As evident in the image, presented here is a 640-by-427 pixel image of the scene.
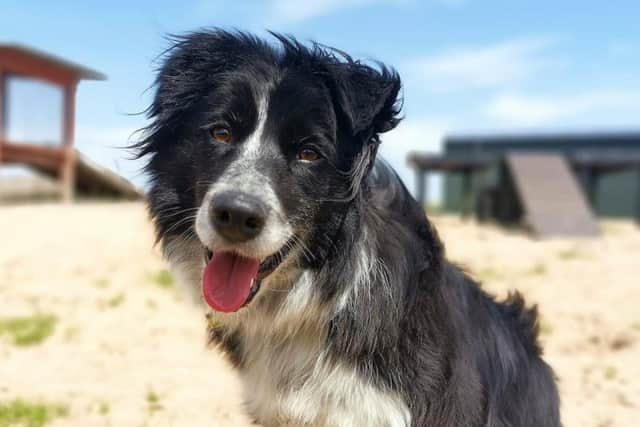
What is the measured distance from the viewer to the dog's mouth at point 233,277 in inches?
113

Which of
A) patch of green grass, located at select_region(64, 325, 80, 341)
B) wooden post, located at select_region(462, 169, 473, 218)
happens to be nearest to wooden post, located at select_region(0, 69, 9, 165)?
patch of green grass, located at select_region(64, 325, 80, 341)

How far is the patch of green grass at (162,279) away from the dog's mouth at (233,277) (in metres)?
5.73

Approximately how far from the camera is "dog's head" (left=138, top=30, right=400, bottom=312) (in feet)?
9.16

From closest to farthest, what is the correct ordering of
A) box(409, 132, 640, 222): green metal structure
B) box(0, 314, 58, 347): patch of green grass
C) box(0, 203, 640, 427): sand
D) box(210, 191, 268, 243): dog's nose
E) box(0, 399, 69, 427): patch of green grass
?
box(210, 191, 268, 243): dog's nose → box(0, 399, 69, 427): patch of green grass → box(0, 203, 640, 427): sand → box(0, 314, 58, 347): patch of green grass → box(409, 132, 640, 222): green metal structure

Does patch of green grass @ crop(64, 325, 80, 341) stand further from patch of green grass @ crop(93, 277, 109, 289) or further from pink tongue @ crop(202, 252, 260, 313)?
pink tongue @ crop(202, 252, 260, 313)

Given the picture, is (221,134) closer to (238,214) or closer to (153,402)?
(238,214)

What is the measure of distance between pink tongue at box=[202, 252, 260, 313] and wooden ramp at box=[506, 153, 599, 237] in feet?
38.3

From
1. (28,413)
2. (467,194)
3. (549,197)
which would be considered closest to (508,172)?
(549,197)

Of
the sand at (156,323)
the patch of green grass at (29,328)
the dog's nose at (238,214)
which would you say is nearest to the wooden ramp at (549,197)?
the sand at (156,323)

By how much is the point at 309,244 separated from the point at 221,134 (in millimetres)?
650

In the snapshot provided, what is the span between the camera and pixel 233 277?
115 inches

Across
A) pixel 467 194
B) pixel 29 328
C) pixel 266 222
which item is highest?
pixel 266 222

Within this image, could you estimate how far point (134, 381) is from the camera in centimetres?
546

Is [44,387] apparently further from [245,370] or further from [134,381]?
[245,370]
